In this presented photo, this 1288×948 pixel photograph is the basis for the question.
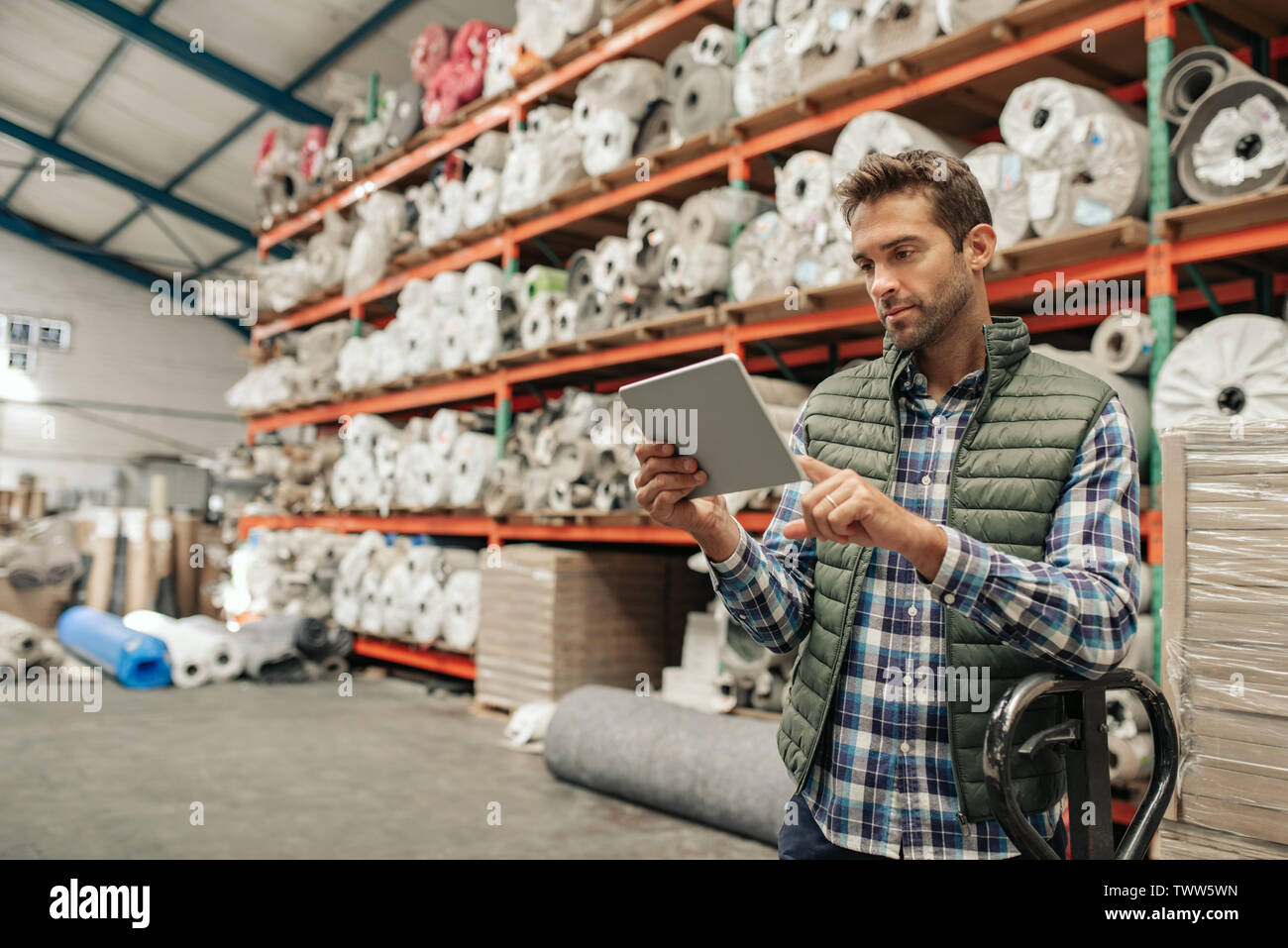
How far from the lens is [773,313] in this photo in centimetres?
535

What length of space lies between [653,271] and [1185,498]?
3.57 metres

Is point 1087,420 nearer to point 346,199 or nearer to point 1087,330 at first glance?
point 1087,330

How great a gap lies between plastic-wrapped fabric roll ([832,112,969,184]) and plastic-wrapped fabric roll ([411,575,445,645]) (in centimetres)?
453

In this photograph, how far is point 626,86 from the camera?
6.26 metres

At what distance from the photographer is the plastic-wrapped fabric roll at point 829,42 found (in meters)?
4.86

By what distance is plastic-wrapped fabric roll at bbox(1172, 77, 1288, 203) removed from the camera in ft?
11.3

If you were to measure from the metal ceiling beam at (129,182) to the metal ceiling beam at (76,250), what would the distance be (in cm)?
255

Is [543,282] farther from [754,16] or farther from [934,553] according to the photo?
[934,553]

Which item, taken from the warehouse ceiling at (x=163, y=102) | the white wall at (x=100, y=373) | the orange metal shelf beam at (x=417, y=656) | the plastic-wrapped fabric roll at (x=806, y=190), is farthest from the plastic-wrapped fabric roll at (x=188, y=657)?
the white wall at (x=100, y=373)

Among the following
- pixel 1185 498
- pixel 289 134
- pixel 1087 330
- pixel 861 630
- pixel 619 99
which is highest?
pixel 289 134

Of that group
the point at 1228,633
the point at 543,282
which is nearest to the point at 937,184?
the point at 1228,633

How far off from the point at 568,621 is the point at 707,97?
327 centimetres

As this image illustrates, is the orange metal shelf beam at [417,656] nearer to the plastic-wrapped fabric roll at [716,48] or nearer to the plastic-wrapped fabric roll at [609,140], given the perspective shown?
the plastic-wrapped fabric roll at [609,140]
